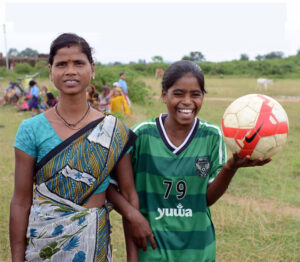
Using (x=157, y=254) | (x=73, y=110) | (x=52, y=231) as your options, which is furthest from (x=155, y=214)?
(x=73, y=110)

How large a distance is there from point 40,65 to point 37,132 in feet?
88.4

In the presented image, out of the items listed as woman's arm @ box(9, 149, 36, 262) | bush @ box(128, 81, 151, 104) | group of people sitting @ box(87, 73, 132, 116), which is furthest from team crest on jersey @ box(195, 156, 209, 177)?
bush @ box(128, 81, 151, 104)

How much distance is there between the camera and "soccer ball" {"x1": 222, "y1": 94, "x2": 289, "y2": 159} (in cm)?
156

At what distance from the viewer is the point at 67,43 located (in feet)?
5.26

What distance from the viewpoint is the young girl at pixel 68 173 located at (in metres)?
1.52

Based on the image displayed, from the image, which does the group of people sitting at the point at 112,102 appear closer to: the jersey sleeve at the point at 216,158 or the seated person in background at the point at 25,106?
the seated person in background at the point at 25,106

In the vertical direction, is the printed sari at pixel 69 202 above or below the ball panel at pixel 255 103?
below

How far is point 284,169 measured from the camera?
5.39 metres

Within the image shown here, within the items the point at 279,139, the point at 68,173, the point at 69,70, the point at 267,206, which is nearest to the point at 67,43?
the point at 69,70

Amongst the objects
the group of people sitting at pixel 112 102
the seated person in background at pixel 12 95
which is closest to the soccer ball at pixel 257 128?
the group of people sitting at pixel 112 102

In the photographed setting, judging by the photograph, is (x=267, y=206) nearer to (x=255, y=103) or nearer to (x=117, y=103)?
(x=255, y=103)

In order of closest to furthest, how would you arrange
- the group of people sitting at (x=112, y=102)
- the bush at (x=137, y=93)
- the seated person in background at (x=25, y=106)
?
1. the group of people sitting at (x=112, y=102)
2. the seated person in background at (x=25, y=106)
3. the bush at (x=137, y=93)

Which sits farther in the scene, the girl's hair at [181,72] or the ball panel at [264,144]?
the girl's hair at [181,72]

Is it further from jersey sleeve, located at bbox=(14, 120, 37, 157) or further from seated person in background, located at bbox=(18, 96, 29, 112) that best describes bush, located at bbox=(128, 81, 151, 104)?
Result: jersey sleeve, located at bbox=(14, 120, 37, 157)
